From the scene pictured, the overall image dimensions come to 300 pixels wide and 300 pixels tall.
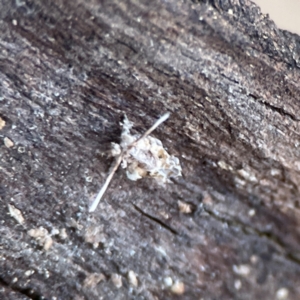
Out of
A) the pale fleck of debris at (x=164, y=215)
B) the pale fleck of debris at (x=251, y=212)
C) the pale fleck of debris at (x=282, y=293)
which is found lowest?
the pale fleck of debris at (x=164, y=215)

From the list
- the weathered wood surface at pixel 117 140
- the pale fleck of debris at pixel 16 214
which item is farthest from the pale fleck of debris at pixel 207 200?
the pale fleck of debris at pixel 16 214

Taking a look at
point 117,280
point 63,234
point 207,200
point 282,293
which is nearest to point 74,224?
point 63,234

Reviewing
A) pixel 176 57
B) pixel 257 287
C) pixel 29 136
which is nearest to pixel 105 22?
pixel 176 57

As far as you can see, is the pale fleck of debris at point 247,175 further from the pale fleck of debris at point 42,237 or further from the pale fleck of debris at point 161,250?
the pale fleck of debris at point 42,237

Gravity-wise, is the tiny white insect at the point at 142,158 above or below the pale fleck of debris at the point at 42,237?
above

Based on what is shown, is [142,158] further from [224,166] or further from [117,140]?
[224,166]

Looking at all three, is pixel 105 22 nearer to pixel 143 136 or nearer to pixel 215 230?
pixel 143 136

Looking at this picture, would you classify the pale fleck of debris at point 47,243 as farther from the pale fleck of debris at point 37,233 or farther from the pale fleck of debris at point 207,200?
the pale fleck of debris at point 207,200
